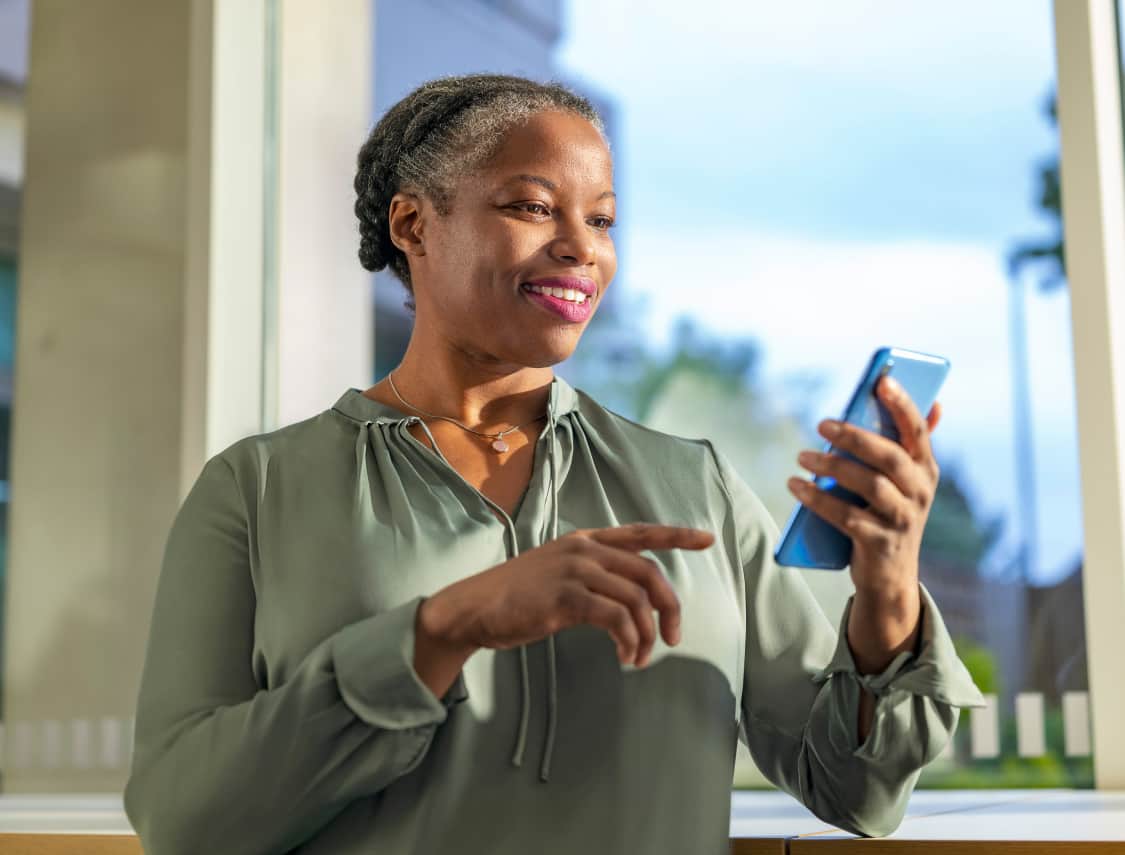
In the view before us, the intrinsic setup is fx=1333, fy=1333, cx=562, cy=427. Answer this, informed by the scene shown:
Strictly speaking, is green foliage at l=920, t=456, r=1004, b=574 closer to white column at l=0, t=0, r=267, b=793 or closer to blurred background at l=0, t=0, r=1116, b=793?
blurred background at l=0, t=0, r=1116, b=793

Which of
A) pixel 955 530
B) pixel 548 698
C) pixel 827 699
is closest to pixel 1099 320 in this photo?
pixel 955 530

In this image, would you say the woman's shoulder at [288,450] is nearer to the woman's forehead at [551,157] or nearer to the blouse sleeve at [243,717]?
the blouse sleeve at [243,717]

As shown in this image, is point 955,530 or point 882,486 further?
point 955,530

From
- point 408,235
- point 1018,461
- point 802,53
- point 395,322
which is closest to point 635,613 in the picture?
point 408,235

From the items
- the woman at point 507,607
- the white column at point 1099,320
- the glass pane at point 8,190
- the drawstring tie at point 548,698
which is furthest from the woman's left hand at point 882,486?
the glass pane at point 8,190

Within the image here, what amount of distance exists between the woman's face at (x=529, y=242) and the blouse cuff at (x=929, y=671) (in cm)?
29

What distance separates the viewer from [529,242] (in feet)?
3.11

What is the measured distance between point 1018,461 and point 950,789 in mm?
415

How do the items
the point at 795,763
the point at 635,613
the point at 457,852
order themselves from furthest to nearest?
the point at 795,763 → the point at 457,852 → the point at 635,613

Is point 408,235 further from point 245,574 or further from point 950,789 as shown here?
point 950,789

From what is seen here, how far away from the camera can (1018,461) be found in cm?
166

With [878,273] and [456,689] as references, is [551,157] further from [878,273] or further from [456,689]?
[878,273]

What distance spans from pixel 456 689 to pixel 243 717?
0.46 ft

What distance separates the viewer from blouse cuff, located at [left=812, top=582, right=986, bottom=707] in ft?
2.73
